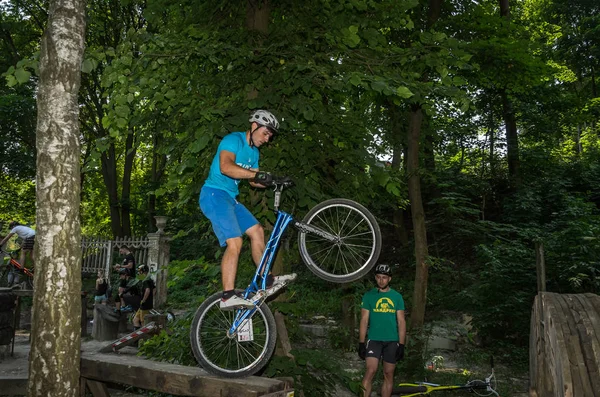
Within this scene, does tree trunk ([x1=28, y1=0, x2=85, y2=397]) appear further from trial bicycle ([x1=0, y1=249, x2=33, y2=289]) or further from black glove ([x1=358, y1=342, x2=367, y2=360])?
trial bicycle ([x1=0, y1=249, x2=33, y2=289])

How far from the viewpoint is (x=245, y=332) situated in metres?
4.69

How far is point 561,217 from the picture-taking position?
14.6 metres

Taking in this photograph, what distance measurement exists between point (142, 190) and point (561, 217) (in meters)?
17.9

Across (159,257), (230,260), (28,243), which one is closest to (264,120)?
(230,260)

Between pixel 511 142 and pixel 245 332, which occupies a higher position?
pixel 511 142

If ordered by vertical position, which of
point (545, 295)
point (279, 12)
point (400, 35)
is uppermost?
point (400, 35)

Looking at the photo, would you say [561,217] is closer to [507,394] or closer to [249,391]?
[507,394]

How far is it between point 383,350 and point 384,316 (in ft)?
1.71

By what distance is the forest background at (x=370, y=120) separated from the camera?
20.4 feet

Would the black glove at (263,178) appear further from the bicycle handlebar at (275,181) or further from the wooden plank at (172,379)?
the wooden plank at (172,379)

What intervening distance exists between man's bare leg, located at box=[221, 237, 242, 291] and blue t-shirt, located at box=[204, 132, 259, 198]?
0.46 metres

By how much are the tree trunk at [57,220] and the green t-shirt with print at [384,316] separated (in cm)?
468

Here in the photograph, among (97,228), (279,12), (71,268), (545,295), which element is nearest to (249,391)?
(71,268)

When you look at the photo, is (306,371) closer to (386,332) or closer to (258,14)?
(386,332)
